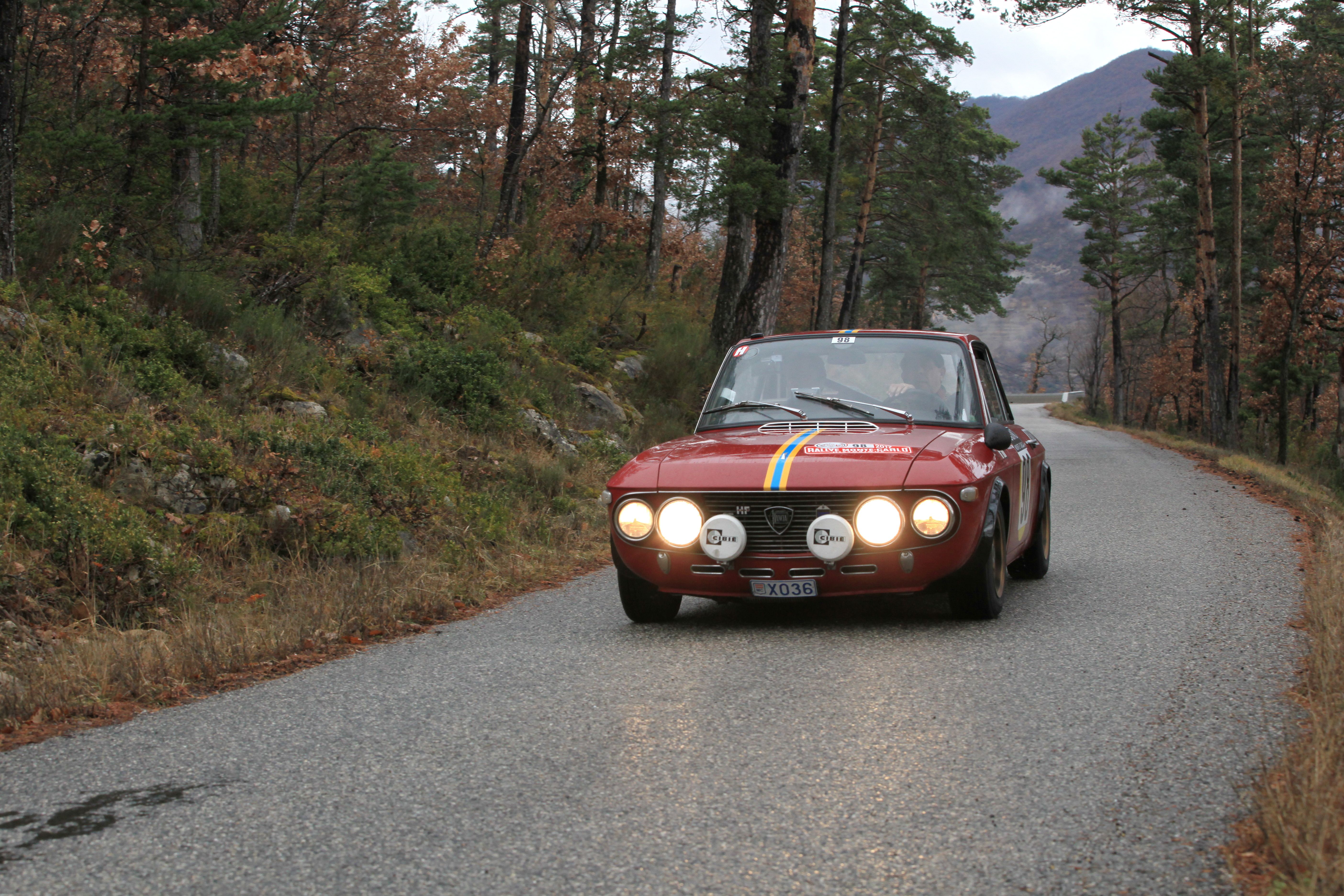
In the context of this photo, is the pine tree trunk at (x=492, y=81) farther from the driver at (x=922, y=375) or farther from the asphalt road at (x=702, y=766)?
the asphalt road at (x=702, y=766)

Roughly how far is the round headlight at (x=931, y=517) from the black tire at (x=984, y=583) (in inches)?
12.6

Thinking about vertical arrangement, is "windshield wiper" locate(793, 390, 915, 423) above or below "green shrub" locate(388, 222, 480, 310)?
below

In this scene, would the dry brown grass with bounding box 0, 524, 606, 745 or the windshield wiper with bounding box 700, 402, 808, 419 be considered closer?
the dry brown grass with bounding box 0, 524, 606, 745

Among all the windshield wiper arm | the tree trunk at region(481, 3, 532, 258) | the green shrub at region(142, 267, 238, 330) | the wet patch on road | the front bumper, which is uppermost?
the tree trunk at region(481, 3, 532, 258)

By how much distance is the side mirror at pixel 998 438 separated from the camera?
→ 7.04m

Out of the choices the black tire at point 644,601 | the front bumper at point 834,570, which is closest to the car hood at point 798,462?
the front bumper at point 834,570

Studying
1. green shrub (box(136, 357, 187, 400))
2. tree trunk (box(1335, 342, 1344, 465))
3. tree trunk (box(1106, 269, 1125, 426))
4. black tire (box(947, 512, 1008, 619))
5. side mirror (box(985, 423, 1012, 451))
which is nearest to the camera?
black tire (box(947, 512, 1008, 619))

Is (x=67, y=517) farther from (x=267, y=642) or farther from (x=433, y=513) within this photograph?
(x=433, y=513)

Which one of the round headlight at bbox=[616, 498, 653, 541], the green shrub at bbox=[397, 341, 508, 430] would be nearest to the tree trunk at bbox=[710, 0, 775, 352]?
the green shrub at bbox=[397, 341, 508, 430]

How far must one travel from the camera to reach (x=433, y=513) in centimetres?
1020

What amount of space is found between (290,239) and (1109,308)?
71.9 metres

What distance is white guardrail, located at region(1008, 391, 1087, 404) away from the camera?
9269 cm

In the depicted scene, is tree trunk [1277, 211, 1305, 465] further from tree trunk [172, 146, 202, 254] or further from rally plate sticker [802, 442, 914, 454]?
rally plate sticker [802, 442, 914, 454]

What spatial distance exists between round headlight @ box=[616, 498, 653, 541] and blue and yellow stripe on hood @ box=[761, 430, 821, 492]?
2.25 ft
